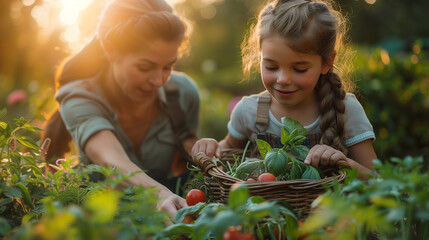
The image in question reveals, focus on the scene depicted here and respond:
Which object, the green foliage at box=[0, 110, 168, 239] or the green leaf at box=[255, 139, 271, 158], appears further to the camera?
the green leaf at box=[255, 139, 271, 158]

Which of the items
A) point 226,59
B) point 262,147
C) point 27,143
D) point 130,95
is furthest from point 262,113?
point 226,59

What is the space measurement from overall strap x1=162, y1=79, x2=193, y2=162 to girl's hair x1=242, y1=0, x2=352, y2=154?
43.9 inches

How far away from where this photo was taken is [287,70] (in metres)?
2.03

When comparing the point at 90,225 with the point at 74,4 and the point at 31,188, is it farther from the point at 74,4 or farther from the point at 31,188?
the point at 74,4

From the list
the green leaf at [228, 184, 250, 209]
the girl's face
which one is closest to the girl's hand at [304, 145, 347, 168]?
the girl's face

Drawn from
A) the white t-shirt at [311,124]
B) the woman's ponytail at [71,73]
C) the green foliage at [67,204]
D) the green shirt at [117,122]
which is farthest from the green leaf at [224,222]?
the woman's ponytail at [71,73]

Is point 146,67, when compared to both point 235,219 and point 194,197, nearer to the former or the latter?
point 194,197

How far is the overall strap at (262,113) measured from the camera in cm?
232

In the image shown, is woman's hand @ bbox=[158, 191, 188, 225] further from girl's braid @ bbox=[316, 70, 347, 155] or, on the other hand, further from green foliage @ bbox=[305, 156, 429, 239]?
girl's braid @ bbox=[316, 70, 347, 155]

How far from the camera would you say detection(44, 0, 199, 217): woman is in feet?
8.51

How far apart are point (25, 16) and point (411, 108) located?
9633 mm

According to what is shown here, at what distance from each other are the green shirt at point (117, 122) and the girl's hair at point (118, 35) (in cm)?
13

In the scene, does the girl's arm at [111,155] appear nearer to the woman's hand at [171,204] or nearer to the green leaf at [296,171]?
the woman's hand at [171,204]

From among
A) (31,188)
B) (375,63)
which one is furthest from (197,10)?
(31,188)
